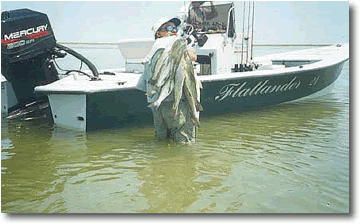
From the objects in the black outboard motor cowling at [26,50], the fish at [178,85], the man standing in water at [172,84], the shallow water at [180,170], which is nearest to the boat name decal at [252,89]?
the shallow water at [180,170]

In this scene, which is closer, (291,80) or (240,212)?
(240,212)

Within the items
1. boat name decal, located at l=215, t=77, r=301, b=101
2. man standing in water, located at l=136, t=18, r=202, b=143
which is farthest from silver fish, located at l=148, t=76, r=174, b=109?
boat name decal, located at l=215, t=77, r=301, b=101

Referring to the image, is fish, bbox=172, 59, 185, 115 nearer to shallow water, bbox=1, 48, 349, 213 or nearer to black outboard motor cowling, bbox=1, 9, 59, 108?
shallow water, bbox=1, 48, 349, 213

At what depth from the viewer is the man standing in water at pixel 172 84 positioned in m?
5.28

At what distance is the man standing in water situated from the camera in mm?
5277

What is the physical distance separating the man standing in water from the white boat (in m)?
1.20

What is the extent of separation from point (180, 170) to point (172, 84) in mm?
1324

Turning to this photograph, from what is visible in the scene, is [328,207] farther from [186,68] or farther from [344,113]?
[344,113]

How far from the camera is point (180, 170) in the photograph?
4543 mm

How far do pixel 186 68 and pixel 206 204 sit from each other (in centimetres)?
232

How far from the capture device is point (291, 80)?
8.66 meters

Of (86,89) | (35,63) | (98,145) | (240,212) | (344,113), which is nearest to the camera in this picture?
(240,212)

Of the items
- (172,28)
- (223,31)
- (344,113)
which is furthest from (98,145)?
(344,113)

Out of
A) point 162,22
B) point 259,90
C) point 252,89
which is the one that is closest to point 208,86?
point 252,89
